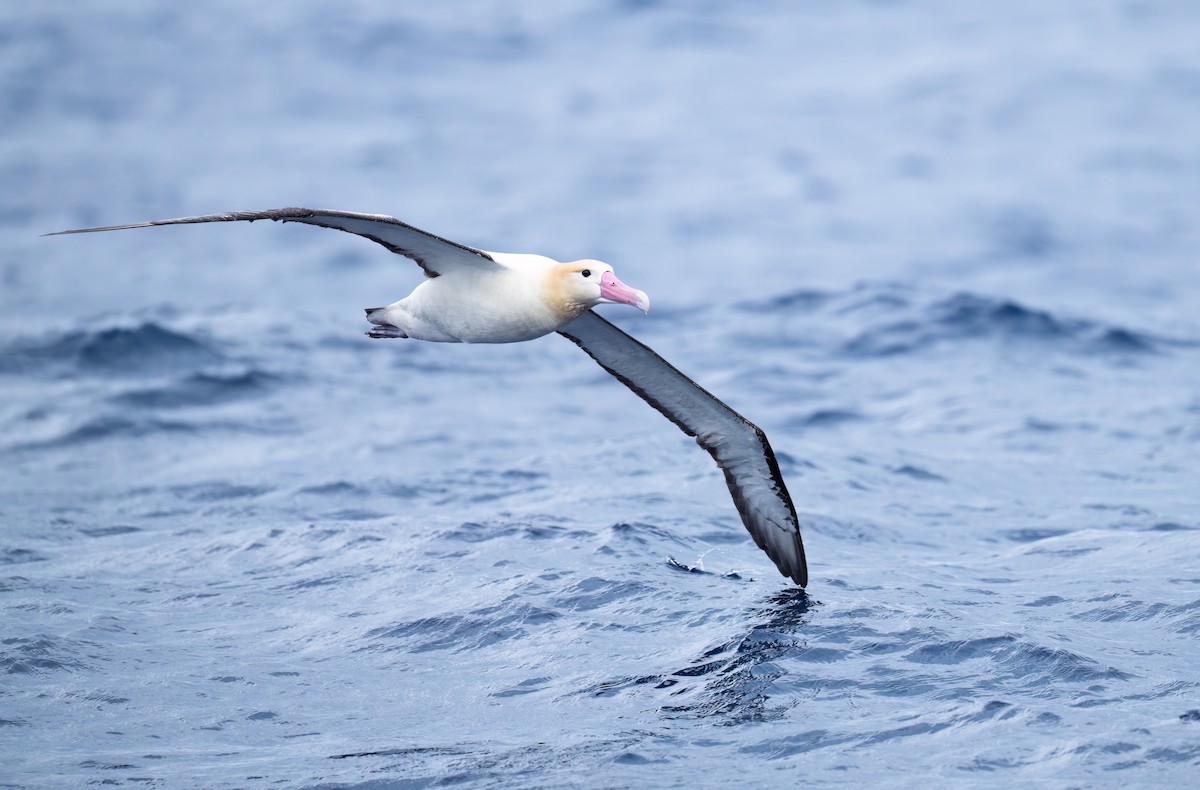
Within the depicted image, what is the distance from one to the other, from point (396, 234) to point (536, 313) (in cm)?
96

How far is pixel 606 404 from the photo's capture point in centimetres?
1905

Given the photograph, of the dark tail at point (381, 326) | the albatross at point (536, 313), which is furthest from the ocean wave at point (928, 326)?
the dark tail at point (381, 326)

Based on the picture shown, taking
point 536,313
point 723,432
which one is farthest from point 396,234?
point 723,432

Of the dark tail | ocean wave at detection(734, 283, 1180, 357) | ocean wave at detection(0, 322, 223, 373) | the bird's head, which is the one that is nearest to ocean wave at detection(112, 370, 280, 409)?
ocean wave at detection(0, 322, 223, 373)

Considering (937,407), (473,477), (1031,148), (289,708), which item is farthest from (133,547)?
(1031,148)

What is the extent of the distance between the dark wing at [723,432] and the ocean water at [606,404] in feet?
1.58

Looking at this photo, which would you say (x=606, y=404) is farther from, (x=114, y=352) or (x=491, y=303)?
(x=491, y=303)

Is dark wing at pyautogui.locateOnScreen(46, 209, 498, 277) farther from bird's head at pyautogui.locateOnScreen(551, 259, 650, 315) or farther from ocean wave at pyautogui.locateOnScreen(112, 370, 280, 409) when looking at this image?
ocean wave at pyautogui.locateOnScreen(112, 370, 280, 409)

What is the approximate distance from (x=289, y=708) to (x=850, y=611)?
12.6 ft

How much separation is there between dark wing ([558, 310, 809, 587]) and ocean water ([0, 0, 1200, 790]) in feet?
1.58

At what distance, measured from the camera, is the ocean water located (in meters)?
9.66

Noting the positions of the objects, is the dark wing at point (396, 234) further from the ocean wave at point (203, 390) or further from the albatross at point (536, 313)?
the ocean wave at point (203, 390)

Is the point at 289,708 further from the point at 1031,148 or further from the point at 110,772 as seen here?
the point at 1031,148

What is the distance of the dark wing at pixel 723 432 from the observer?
10945 millimetres
